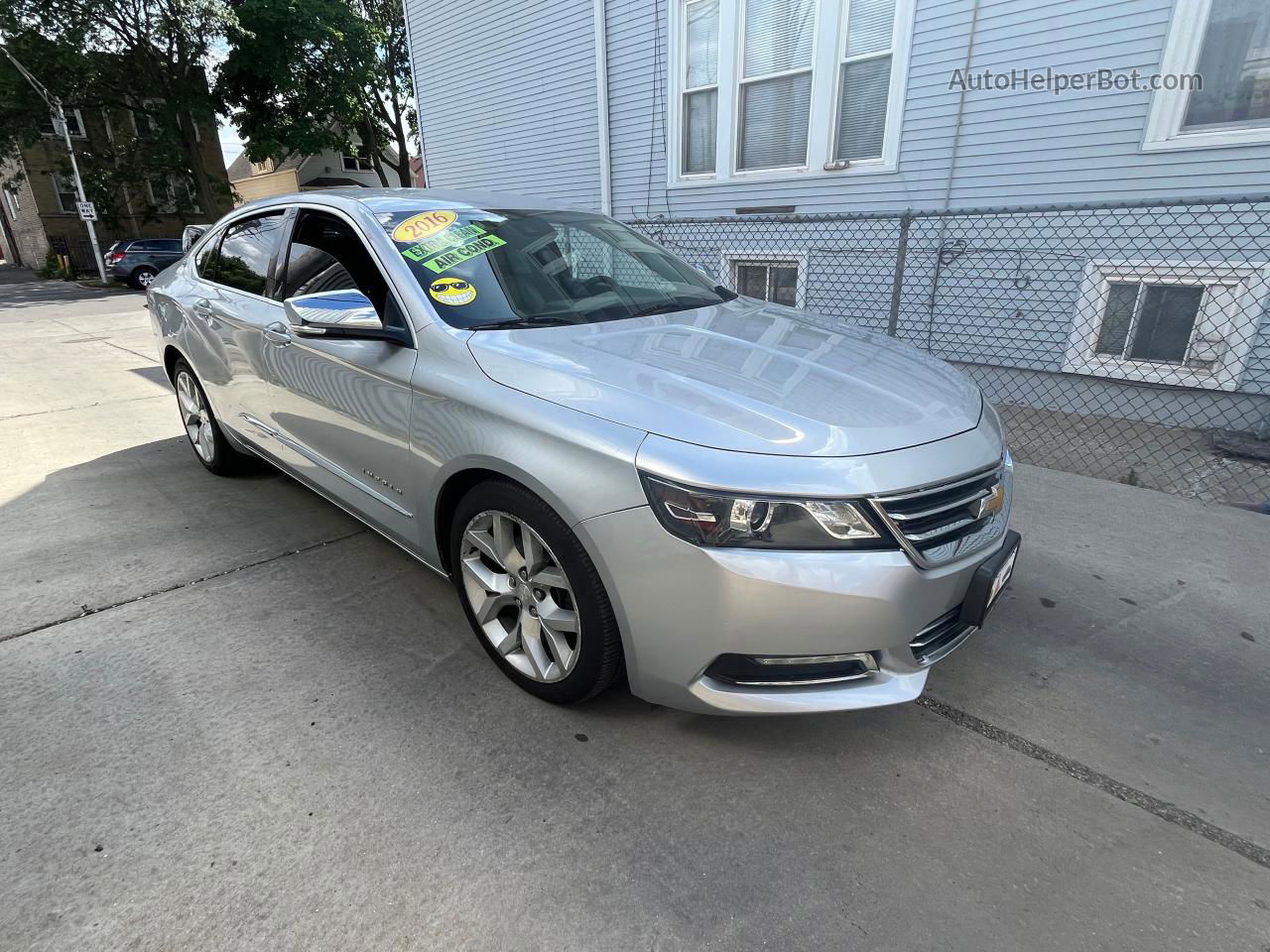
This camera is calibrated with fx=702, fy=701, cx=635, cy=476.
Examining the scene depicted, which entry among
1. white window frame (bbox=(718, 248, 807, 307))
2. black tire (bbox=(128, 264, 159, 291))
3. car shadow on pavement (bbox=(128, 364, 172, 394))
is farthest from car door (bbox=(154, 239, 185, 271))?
white window frame (bbox=(718, 248, 807, 307))

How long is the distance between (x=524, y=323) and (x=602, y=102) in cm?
736

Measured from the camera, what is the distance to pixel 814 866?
1.79 metres

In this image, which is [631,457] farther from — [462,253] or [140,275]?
[140,275]

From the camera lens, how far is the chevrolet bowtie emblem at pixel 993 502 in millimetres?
2076

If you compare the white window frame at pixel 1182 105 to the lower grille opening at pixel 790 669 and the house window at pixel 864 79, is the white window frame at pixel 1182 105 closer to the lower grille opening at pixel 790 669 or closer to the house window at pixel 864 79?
the house window at pixel 864 79

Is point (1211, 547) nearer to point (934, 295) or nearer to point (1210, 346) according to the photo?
point (1210, 346)

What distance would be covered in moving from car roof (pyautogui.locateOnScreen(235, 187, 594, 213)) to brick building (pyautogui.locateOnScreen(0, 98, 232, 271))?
24854mm

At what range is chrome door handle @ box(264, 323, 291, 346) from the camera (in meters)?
3.11

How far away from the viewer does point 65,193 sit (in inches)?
1041

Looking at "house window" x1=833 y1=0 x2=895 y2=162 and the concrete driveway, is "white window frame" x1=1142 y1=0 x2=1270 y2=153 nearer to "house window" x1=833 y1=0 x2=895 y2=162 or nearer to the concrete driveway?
"house window" x1=833 y1=0 x2=895 y2=162

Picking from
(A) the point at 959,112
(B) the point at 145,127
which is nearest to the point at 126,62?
(B) the point at 145,127

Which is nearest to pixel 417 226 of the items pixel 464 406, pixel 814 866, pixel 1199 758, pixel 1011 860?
pixel 464 406

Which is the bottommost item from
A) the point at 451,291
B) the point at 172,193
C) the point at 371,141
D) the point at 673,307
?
the point at 673,307

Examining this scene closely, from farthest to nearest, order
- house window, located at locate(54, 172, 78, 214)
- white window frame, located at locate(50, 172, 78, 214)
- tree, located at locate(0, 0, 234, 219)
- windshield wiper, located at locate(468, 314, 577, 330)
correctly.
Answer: house window, located at locate(54, 172, 78, 214) → white window frame, located at locate(50, 172, 78, 214) → tree, located at locate(0, 0, 234, 219) → windshield wiper, located at locate(468, 314, 577, 330)
